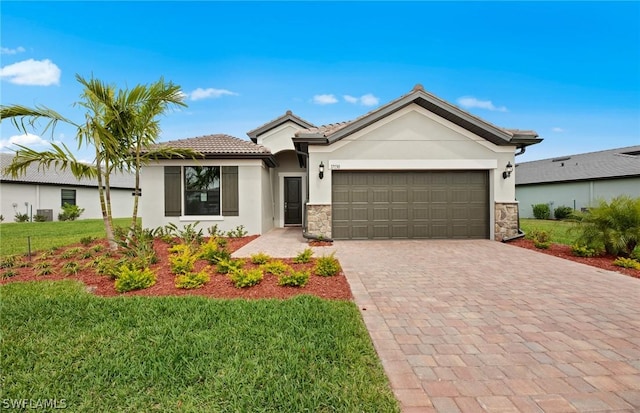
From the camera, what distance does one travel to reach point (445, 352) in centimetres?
286

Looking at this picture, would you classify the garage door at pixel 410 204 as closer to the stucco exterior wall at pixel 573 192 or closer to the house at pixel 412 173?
the house at pixel 412 173

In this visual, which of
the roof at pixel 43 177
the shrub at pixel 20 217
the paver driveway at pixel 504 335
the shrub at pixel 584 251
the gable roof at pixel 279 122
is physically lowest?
the paver driveway at pixel 504 335

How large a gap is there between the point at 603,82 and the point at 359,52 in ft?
41.6

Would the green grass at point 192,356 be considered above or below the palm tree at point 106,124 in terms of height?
below

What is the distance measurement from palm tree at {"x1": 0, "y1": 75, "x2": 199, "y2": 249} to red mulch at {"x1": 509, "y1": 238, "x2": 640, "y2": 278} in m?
11.0

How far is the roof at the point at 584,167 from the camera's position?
18344mm

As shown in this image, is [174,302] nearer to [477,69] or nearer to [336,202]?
[336,202]

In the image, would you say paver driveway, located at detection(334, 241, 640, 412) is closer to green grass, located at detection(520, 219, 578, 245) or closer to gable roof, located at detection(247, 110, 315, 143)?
green grass, located at detection(520, 219, 578, 245)

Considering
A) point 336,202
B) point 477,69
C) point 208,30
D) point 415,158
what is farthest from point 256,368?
point 477,69

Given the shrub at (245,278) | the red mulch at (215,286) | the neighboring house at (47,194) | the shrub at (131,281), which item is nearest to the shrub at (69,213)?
the neighboring house at (47,194)

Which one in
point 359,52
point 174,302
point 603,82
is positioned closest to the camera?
point 174,302

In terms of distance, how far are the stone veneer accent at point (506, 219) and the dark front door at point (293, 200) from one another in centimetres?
886

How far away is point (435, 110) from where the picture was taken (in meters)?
9.79

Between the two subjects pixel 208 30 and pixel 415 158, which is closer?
pixel 415 158
